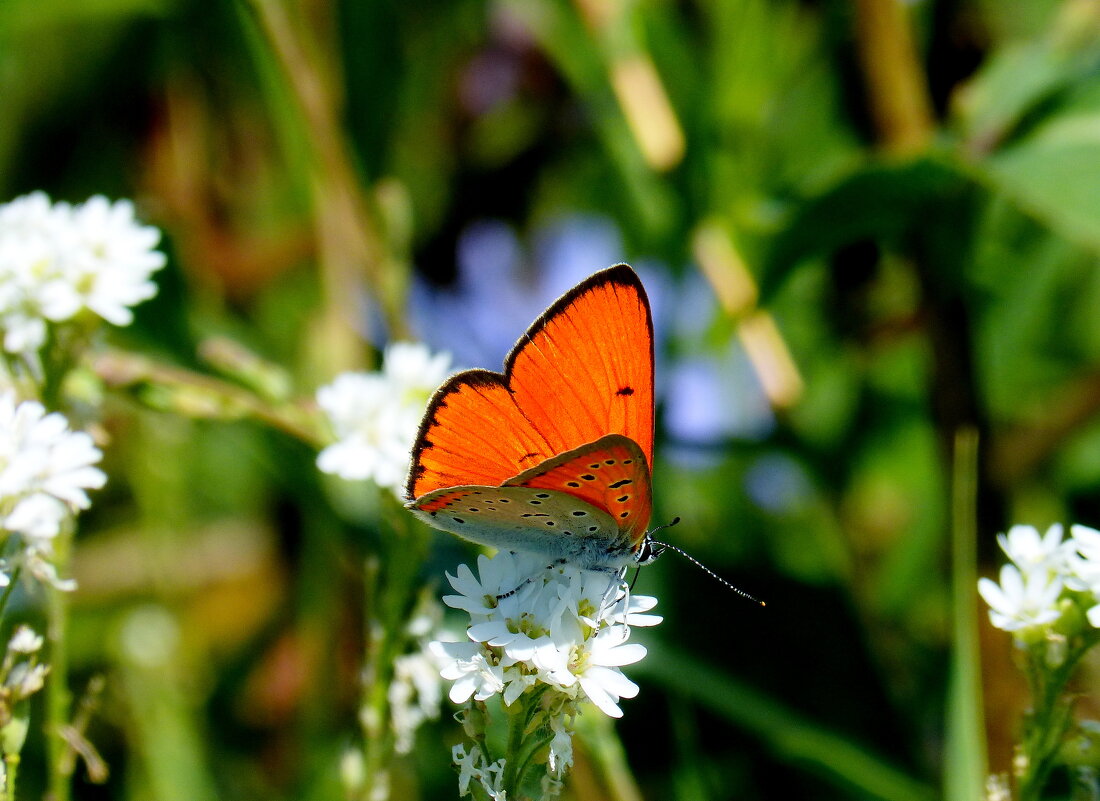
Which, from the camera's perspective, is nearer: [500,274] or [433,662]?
[433,662]

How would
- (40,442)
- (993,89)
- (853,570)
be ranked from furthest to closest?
(853,570), (993,89), (40,442)

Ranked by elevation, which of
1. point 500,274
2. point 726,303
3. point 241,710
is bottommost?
point 241,710

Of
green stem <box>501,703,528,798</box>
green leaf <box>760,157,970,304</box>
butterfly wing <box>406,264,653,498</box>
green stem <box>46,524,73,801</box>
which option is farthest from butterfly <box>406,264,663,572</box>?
green leaf <box>760,157,970,304</box>

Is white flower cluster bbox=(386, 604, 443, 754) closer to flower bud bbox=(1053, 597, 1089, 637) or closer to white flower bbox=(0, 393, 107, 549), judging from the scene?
white flower bbox=(0, 393, 107, 549)

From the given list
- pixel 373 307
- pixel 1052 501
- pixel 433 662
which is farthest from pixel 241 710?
pixel 1052 501

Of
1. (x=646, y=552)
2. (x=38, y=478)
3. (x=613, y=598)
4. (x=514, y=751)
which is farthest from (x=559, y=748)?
(x=38, y=478)

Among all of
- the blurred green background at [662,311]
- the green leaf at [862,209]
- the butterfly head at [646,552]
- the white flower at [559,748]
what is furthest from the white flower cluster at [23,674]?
the green leaf at [862,209]

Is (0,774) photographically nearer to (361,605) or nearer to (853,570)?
(361,605)
